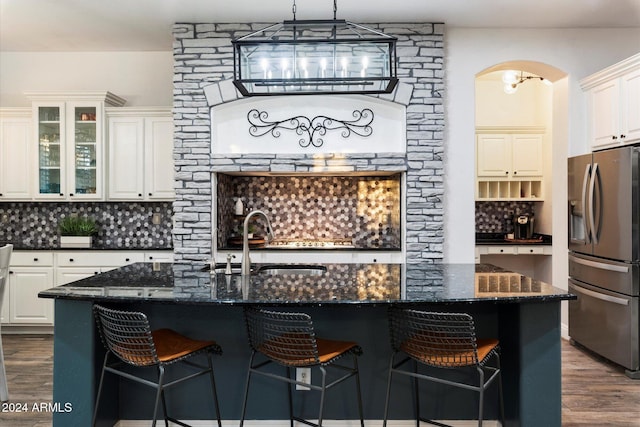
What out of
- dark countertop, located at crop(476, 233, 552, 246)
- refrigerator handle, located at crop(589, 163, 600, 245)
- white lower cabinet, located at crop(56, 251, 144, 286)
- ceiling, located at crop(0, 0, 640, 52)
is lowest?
white lower cabinet, located at crop(56, 251, 144, 286)

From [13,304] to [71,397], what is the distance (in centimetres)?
302

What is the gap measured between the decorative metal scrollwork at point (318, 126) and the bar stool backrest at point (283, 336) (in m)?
2.52

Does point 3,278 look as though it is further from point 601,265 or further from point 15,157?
point 601,265

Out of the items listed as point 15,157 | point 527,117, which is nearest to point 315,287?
point 15,157

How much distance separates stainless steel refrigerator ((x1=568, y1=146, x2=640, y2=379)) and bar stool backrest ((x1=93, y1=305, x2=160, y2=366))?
136 inches

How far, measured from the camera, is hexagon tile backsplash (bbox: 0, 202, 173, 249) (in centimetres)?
557

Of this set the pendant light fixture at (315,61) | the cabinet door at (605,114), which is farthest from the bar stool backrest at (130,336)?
the cabinet door at (605,114)

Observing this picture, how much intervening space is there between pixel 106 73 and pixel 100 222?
162cm

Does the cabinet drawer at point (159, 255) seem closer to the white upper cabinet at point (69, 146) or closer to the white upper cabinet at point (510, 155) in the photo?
the white upper cabinet at point (69, 146)

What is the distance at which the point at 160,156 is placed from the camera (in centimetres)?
525

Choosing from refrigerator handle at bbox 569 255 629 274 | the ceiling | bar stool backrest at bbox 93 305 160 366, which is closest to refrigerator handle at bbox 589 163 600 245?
refrigerator handle at bbox 569 255 629 274

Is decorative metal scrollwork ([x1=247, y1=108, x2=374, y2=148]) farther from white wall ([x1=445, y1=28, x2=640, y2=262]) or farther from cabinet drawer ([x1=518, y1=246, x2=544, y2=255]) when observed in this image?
cabinet drawer ([x1=518, y1=246, x2=544, y2=255])

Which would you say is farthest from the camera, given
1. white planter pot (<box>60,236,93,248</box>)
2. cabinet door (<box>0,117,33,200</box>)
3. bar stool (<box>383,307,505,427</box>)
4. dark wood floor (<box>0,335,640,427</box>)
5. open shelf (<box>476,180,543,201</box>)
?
open shelf (<box>476,180,543,201</box>)

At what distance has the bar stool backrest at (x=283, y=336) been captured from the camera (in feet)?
7.52
